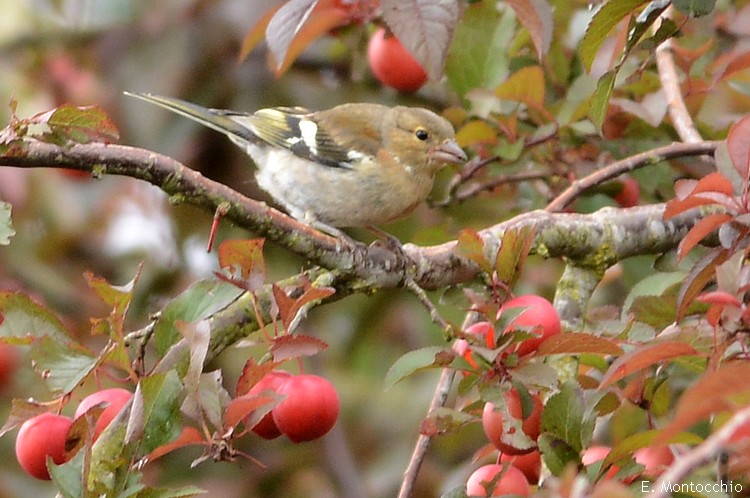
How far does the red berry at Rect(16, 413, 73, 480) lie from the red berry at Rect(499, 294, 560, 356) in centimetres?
89

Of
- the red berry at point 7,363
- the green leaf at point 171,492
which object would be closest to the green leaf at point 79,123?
the green leaf at point 171,492

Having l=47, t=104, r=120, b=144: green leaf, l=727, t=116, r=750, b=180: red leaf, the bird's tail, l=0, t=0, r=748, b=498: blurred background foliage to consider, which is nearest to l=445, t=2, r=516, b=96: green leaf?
l=0, t=0, r=748, b=498: blurred background foliage

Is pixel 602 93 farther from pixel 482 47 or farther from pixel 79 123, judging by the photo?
pixel 482 47

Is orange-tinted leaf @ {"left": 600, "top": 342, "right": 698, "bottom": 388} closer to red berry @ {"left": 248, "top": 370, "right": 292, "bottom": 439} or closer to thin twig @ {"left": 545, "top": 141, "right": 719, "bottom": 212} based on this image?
red berry @ {"left": 248, "top": 370, "right": 292, "bottom": 439}

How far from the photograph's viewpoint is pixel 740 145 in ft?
6.11

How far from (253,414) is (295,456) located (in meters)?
2.82

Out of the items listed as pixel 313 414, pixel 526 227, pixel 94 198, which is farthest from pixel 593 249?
pixel 94 198

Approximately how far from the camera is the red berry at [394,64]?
3.48m

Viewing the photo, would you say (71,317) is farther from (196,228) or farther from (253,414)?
(253,414)

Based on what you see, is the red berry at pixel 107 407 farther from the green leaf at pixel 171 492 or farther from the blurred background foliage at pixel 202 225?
the blurred background foliage at pixel 202 225

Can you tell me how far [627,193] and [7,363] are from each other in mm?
2292

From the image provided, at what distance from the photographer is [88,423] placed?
69.1 inches

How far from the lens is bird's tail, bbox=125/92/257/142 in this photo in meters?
3.55

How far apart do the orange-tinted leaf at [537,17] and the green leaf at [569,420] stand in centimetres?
82
